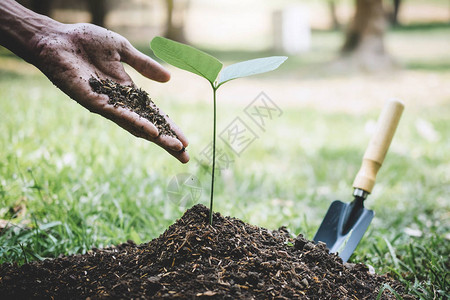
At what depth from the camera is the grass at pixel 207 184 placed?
223cm

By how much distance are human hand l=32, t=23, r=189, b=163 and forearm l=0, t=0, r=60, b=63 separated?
0.03m

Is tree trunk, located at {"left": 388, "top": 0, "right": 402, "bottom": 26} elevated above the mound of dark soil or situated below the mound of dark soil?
above

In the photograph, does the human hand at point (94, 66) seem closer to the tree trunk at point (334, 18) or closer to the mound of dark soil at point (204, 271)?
the mound of dark soil at point (204, 271)

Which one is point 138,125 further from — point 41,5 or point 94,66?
point 41,5

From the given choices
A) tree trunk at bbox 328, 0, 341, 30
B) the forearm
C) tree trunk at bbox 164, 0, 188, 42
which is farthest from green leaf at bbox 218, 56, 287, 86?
tree trunk at bbox 328, 0, 341, 30

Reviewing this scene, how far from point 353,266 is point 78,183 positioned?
1.81 meters

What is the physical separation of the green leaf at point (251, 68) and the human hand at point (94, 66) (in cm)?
38

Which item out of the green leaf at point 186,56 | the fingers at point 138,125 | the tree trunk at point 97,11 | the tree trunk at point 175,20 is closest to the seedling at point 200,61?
the green leaf at point 186,56

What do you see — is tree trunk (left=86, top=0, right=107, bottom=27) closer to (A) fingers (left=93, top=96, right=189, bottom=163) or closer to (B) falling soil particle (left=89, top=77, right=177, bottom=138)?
(B) falling soil particle (left=89, top=77, right=177, bottom=138)

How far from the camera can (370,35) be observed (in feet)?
30.9

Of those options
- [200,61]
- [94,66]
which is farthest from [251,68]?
[94,66]

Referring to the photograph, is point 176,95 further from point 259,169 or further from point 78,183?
point 78,183

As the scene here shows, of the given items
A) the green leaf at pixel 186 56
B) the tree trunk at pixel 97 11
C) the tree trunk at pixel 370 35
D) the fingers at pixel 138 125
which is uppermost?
the tree trunk at pixel 370 35

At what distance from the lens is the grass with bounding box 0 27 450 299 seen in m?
2.23
